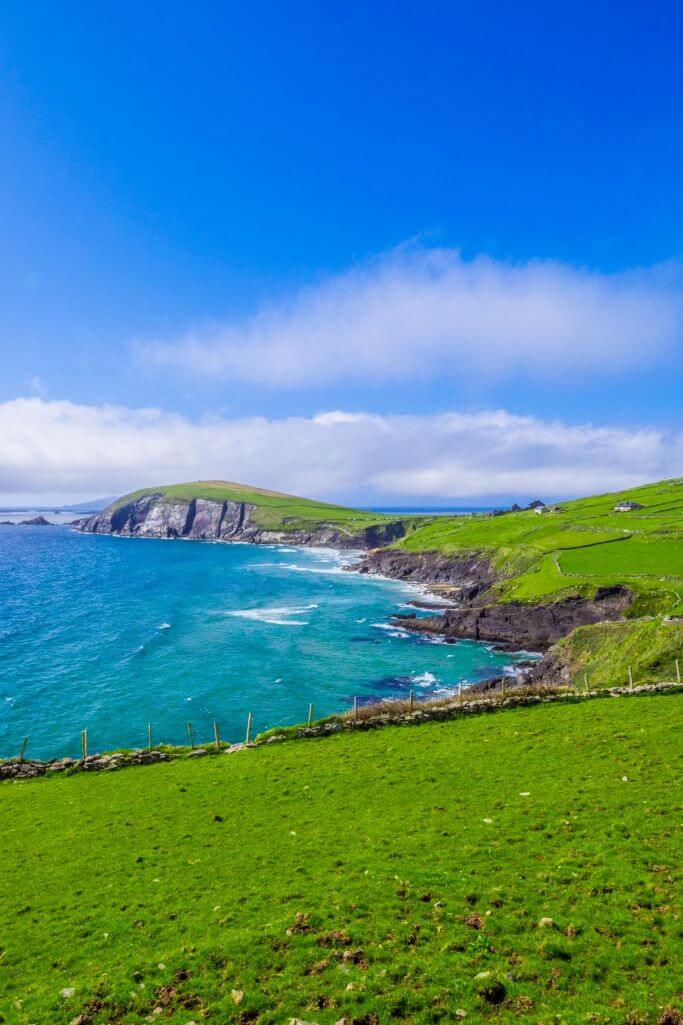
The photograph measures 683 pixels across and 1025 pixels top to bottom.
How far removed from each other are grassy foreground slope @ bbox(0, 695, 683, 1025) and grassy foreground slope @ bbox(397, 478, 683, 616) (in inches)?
2397

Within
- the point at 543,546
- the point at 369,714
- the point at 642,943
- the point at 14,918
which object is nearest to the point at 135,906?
the point at 14,918

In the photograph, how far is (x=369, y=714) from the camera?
3928cm

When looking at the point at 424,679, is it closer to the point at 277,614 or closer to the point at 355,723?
the point at 355,723

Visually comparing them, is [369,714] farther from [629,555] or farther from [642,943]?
[629,555]

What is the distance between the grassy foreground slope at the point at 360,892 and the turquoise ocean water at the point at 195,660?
29.7m

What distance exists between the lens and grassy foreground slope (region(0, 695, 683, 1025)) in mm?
12695

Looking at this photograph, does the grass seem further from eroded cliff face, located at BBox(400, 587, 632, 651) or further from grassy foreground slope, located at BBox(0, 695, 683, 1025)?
grassy foreground slope, located at BBox(0, 695, 683, 1025)

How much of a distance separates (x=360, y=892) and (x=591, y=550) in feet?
389

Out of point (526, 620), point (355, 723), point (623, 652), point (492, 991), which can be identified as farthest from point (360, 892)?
point (526, 620)

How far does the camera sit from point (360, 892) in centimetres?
1694

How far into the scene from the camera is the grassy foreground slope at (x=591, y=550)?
89.8m

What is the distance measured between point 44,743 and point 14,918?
40.2m

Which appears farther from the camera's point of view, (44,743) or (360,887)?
(44,743)

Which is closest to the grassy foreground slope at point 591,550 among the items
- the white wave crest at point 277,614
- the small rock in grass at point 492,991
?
the white wave crest at point 277,614
